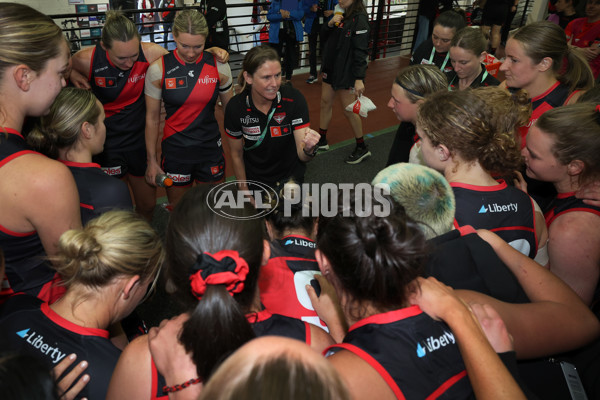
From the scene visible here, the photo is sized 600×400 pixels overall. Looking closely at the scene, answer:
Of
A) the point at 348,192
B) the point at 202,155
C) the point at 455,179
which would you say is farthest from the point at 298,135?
the point at 348,192

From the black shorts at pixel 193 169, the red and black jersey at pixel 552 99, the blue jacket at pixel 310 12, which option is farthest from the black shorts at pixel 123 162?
the blue jacket at pixel 310 12

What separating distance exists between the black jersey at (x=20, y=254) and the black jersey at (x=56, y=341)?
0.24 metres

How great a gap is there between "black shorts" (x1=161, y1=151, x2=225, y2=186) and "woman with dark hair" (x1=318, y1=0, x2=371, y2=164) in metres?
1.92

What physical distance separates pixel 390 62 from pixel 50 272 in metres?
9.13

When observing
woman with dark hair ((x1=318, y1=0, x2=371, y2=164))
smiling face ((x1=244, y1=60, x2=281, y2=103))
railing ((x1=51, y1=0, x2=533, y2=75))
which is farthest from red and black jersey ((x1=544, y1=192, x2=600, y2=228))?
railing ((x1=51, y1=0, x2=533, y2=75))

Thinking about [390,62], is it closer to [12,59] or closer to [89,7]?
[89,7]

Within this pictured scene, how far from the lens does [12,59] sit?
1329 mm

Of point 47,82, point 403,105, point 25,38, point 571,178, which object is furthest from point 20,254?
point 571,178

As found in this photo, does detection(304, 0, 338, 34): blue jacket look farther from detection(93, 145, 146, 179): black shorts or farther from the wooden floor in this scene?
detection(93, 145, 146, 179): black shorts

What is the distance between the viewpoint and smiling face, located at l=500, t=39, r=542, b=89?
256 centimetres

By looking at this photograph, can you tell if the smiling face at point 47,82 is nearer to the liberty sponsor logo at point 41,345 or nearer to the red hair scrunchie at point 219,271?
the liberty sponsor logo at point 41,345

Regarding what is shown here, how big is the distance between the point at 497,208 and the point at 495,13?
27.2ft

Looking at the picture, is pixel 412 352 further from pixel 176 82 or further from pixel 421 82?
pixel 176 82

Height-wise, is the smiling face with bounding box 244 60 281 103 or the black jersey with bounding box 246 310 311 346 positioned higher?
the smiling face with bounding box 244 60 281 103
